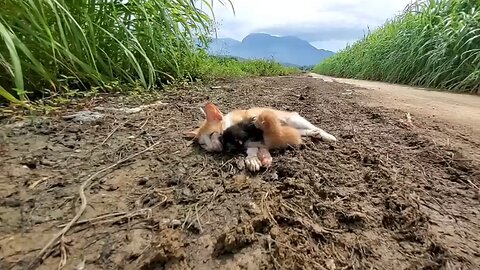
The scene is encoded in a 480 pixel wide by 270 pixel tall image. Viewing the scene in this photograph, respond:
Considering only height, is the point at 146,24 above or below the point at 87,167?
above

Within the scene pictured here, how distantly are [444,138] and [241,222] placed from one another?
1444mm

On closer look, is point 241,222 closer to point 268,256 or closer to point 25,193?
point 268,256

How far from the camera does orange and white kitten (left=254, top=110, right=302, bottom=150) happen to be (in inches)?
70.9

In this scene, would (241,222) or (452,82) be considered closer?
(241,222)

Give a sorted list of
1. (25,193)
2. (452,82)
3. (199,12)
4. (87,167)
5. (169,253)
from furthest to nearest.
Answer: (452,82)
(199,12)
(87,167)
(25,193)
(169,253)

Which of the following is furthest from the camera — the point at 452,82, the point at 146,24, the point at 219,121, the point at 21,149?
the point at 452,82

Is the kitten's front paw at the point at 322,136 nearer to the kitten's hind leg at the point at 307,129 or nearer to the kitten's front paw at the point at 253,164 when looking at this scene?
the kitten's hind leg at the point at 307,129

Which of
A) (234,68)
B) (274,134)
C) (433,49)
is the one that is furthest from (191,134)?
(433,49)

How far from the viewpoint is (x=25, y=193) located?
1.33 meters

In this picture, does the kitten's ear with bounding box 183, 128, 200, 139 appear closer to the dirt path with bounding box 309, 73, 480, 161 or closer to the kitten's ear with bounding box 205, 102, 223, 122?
the kitten's ear with bounding box 205, 102, 223, 122

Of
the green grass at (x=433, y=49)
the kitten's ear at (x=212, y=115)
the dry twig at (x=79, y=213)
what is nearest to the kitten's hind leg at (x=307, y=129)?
the kitten's ear at (x=212, y=115)

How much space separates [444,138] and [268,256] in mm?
1505

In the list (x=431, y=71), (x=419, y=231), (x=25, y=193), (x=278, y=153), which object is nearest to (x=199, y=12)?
(x=278, y=153)

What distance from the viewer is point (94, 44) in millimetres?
2867
